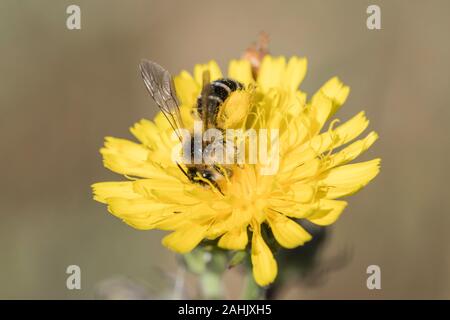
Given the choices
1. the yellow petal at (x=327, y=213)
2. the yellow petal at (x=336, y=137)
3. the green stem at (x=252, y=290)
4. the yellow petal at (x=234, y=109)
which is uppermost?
the yellow petal at (x=234, y=109)

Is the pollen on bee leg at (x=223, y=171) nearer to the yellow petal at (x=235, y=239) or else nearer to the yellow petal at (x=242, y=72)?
the yellow petal at (x=235, y=239)

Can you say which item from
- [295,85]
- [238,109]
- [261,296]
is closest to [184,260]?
[261,296]

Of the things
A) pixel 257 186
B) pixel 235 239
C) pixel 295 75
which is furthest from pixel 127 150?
pixel 295 75

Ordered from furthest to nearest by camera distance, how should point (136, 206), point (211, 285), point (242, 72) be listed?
point (242, 72) < point (211, 285) < point (136, 206)

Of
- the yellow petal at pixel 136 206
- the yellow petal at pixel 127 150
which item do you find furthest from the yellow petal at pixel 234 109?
the yellow petal at pixel 127 150

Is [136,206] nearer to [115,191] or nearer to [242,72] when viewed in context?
[115,191]

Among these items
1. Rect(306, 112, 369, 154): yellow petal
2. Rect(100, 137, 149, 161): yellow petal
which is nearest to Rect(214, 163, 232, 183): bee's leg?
Rect(306, 112, 369, 154): yellow petal

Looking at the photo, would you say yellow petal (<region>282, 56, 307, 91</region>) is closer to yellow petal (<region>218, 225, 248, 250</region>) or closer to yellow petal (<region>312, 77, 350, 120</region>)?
yellow petal (<region>312, 77, 350, 120</region>)
